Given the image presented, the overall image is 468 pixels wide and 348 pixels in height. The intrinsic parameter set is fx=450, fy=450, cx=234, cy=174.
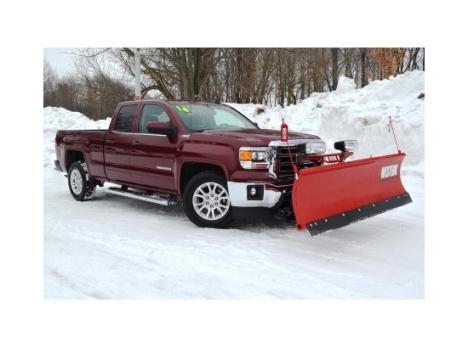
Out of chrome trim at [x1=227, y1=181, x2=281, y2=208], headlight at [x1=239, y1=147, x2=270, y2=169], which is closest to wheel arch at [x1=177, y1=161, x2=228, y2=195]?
chrome trim at [x1=227, y1=181, x2=281, y2=208]

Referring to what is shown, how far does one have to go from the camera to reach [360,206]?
4883 millimetres

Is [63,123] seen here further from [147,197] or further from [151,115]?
[147,197]

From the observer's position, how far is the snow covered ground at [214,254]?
3.72m

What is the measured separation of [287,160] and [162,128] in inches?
59.3

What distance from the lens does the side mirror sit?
5223 millimetres

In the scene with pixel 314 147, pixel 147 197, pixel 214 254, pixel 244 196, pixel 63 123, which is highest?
pixel 63 123

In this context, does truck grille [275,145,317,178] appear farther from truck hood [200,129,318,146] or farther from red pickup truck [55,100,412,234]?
truck hood [200,129,318,146]

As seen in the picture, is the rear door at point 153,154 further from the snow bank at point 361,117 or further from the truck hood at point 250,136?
the snow bank at point 361,117

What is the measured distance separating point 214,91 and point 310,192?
2715 mm

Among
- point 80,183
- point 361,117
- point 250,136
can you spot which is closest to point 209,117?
point 250,136

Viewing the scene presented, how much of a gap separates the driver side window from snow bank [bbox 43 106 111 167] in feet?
2.70

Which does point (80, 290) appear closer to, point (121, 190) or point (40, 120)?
point (40, 120)

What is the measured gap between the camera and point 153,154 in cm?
579

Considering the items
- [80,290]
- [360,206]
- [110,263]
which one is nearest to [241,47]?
[360,206]
